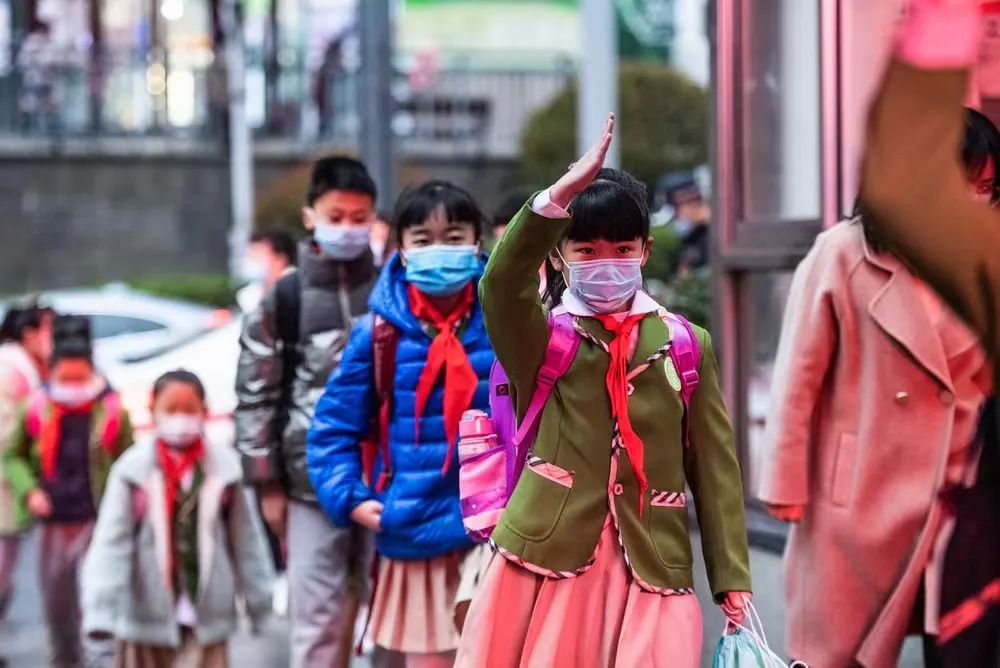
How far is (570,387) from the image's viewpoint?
4.08 m

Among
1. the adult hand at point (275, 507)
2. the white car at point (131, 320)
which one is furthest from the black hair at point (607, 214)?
the white car at point (131, 320)

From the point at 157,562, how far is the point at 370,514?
1253mm

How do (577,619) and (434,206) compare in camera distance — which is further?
(434,206)

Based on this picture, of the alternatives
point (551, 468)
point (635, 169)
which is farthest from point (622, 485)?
point (635, 169)

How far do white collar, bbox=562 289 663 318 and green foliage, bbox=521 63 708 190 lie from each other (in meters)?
21.8

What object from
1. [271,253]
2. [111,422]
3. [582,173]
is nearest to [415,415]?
[582,173]

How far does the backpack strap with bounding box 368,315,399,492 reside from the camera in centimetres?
537

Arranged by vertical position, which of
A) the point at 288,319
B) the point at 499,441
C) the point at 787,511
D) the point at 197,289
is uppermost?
the point at 288,319

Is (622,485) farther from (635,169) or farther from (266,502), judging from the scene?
(635,169)

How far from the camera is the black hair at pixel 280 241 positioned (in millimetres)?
9344

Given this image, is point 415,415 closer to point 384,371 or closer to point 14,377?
point 384,371

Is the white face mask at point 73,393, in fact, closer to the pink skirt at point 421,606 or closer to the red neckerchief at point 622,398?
the pink skirt at point 421,606

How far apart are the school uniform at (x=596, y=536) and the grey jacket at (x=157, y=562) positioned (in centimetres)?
234

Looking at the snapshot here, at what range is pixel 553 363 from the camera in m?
4.05
